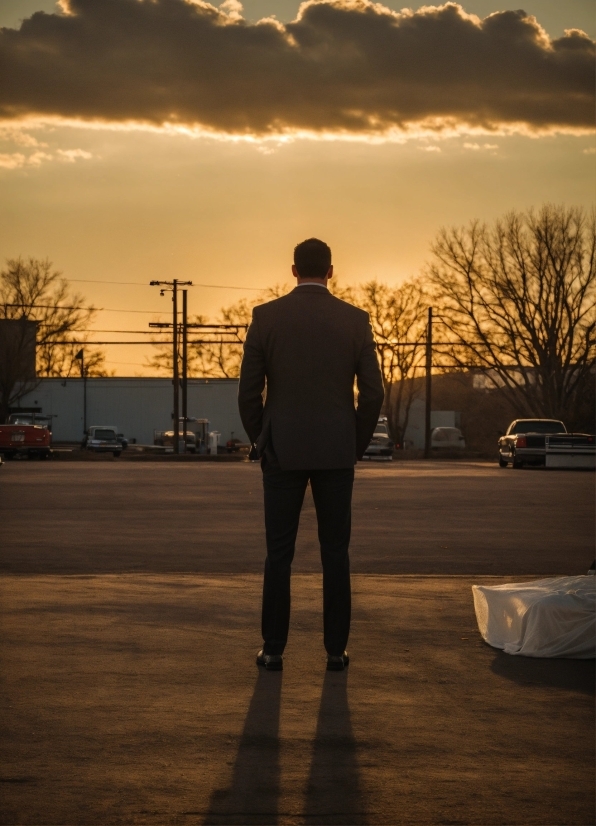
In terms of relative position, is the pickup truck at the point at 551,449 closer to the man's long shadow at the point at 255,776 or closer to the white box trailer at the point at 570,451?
the white box trailer at the point at 570,451

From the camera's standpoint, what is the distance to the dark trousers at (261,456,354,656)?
539 centimetres

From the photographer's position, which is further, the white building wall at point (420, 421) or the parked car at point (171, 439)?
the white building wall at point (420, 421)

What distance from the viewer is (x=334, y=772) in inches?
147

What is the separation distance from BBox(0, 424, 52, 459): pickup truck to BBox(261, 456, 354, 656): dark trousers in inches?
1609

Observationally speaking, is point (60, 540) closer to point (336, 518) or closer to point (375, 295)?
point (336, 518)

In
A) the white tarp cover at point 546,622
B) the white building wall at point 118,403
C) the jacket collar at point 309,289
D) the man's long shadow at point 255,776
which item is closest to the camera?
the man's long shadow at point 255,776

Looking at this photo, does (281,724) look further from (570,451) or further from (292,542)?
(570,451)

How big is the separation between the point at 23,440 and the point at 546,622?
41257 mm

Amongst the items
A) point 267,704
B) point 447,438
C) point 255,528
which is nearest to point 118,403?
point 447,438

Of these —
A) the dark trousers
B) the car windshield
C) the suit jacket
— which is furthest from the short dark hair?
the car windshield

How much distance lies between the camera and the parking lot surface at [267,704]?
3.48 m

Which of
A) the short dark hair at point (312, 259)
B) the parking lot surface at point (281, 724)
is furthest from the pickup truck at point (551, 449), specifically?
the short dark hair at point (312, 259)

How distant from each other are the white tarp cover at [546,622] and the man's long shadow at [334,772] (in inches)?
51.5

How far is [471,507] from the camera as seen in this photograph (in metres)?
17.3
